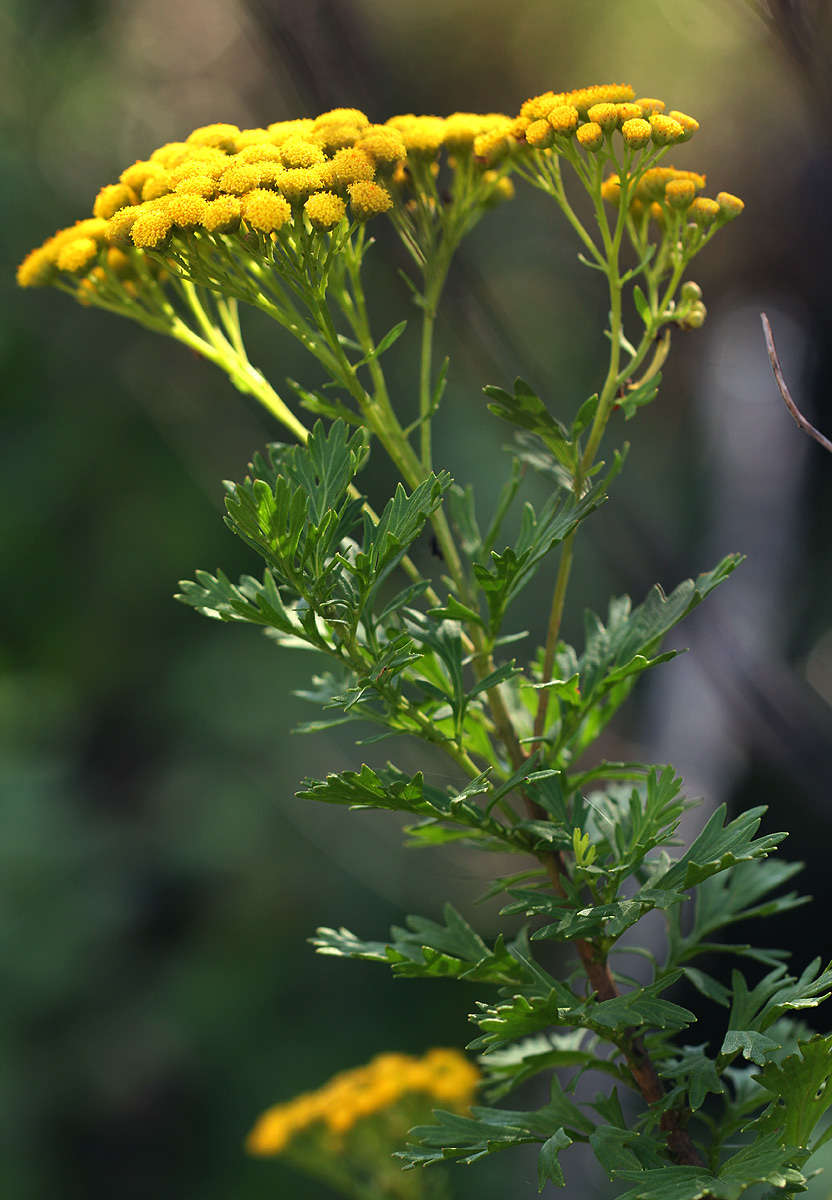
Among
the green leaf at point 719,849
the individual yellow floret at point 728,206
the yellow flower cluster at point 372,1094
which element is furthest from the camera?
the yellow flower cluster at point 372,1094

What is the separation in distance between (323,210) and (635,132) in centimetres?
16

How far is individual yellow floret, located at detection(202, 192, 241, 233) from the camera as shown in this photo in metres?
0.47

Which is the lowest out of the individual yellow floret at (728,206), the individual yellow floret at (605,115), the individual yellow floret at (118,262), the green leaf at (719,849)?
the green leaf at (719,849)

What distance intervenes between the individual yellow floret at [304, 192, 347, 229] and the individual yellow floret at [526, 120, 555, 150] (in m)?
0.11

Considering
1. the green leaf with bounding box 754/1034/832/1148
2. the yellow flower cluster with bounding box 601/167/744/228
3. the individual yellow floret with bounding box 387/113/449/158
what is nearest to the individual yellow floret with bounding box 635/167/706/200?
the yellow flower cluster with bounding box 601/167/744/228

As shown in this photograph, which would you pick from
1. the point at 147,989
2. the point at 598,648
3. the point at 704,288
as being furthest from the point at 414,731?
the point at 147,989

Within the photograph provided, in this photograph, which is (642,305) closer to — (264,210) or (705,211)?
(705,211)

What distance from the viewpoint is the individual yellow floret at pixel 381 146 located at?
20.4 inches

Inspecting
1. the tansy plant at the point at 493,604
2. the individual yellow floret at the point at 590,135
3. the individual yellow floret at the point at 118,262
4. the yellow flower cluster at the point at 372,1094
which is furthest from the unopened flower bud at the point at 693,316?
the yellow flower cluster at the point at 372,1094

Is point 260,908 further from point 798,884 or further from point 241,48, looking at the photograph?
point 241,48

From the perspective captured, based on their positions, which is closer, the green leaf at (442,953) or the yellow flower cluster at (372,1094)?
the green leaf at (442,953)

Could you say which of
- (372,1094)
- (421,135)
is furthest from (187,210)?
(372,1094)

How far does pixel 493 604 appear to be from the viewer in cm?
53

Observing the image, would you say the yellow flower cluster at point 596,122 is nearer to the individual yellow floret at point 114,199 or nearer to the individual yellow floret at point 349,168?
the individual yellow floret at point 349,168
